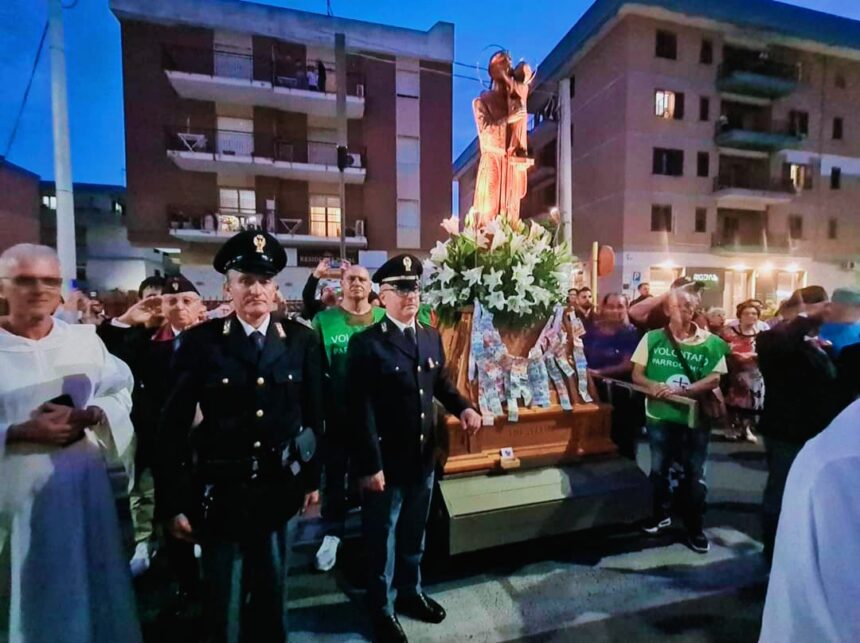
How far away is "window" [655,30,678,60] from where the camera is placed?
17906 millimetres

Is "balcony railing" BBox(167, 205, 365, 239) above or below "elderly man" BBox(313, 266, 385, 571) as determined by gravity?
above

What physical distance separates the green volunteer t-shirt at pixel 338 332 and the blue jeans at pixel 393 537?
1.09 metres

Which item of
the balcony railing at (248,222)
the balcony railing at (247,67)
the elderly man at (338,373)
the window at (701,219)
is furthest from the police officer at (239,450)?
the window at (701,219)

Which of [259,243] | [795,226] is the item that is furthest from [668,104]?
[259,243]

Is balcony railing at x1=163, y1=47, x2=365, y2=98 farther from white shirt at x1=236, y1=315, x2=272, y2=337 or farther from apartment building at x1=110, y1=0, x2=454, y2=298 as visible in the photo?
white shirt at x1=236, y1=315, x2=272, y2=337

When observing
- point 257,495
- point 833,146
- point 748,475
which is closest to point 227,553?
point 257,495

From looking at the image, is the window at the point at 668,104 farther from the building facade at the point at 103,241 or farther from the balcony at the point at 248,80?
the building facade at the point at 103,241

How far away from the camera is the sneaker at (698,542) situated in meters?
3.13

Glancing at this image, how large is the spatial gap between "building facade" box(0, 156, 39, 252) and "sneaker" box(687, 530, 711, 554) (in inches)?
951

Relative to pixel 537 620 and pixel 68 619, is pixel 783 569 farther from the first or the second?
pixel 68 619

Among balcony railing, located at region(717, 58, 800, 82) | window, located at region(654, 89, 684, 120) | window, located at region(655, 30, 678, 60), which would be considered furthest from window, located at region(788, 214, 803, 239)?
window, located at region(655, 30, 678, 60)

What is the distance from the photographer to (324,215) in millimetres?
17516

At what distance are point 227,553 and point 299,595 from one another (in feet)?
3.54

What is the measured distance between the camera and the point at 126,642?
6.48 feet
